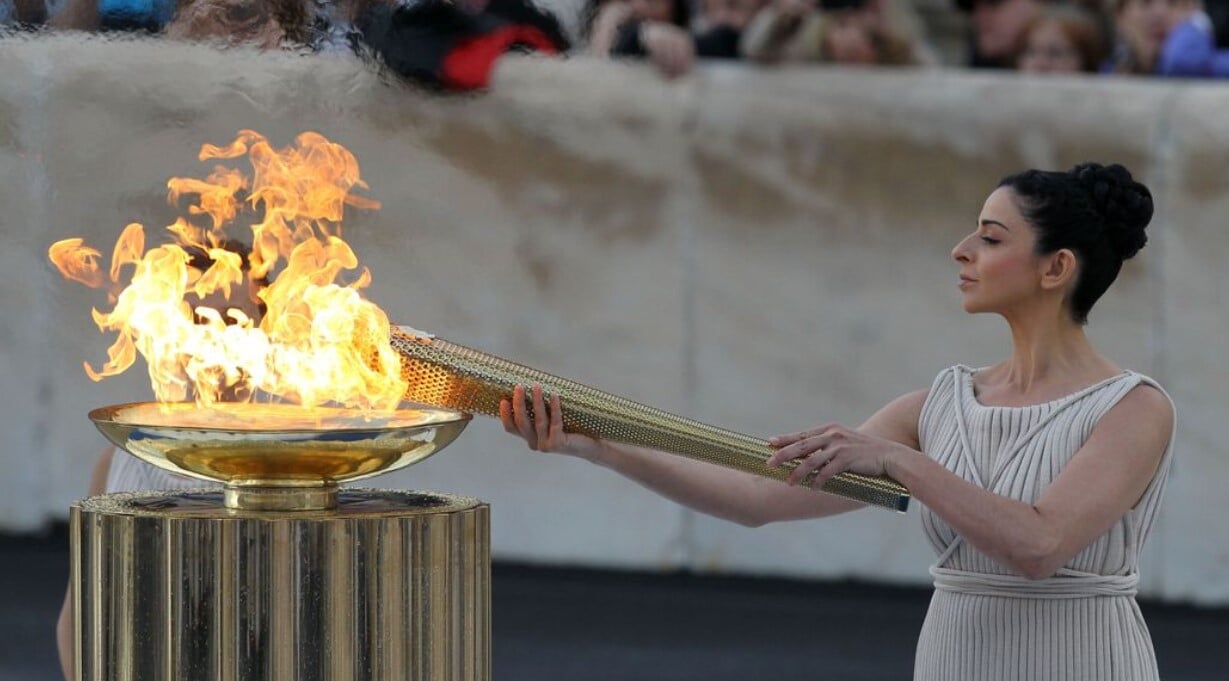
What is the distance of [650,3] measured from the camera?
255 inches

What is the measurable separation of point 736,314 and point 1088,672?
367 centimetres

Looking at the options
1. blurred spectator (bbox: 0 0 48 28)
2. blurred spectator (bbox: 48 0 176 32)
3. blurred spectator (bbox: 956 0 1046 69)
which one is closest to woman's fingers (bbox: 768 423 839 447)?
blurred spectator (bbox: 48 0 176 32)

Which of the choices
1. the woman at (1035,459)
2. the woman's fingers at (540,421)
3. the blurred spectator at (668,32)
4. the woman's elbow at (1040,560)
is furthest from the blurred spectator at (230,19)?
the woman's elbow at (1040,560)

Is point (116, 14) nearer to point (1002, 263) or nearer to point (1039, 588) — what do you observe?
point (1002, 263)

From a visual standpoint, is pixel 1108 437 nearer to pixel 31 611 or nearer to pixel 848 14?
pixel 848 14

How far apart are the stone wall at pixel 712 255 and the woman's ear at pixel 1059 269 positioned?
3.37 m

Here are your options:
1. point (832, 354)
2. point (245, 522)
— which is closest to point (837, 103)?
point (832, 354)

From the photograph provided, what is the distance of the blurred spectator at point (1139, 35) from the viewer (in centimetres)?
642

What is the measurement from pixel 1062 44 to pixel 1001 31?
0.26 m

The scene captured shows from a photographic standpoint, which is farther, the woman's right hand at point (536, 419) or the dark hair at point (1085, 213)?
the dark hair at point (1085, 213)

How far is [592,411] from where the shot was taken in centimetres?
262

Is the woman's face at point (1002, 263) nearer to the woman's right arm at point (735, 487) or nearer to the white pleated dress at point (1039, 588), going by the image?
the white pleated dress at point (1039, 588)

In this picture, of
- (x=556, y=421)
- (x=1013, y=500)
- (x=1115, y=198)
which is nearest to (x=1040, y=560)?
(x=1013, y=500)

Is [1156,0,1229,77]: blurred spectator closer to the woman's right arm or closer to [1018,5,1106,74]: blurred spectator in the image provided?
[1018,5,1106,74]: blurred spectator
